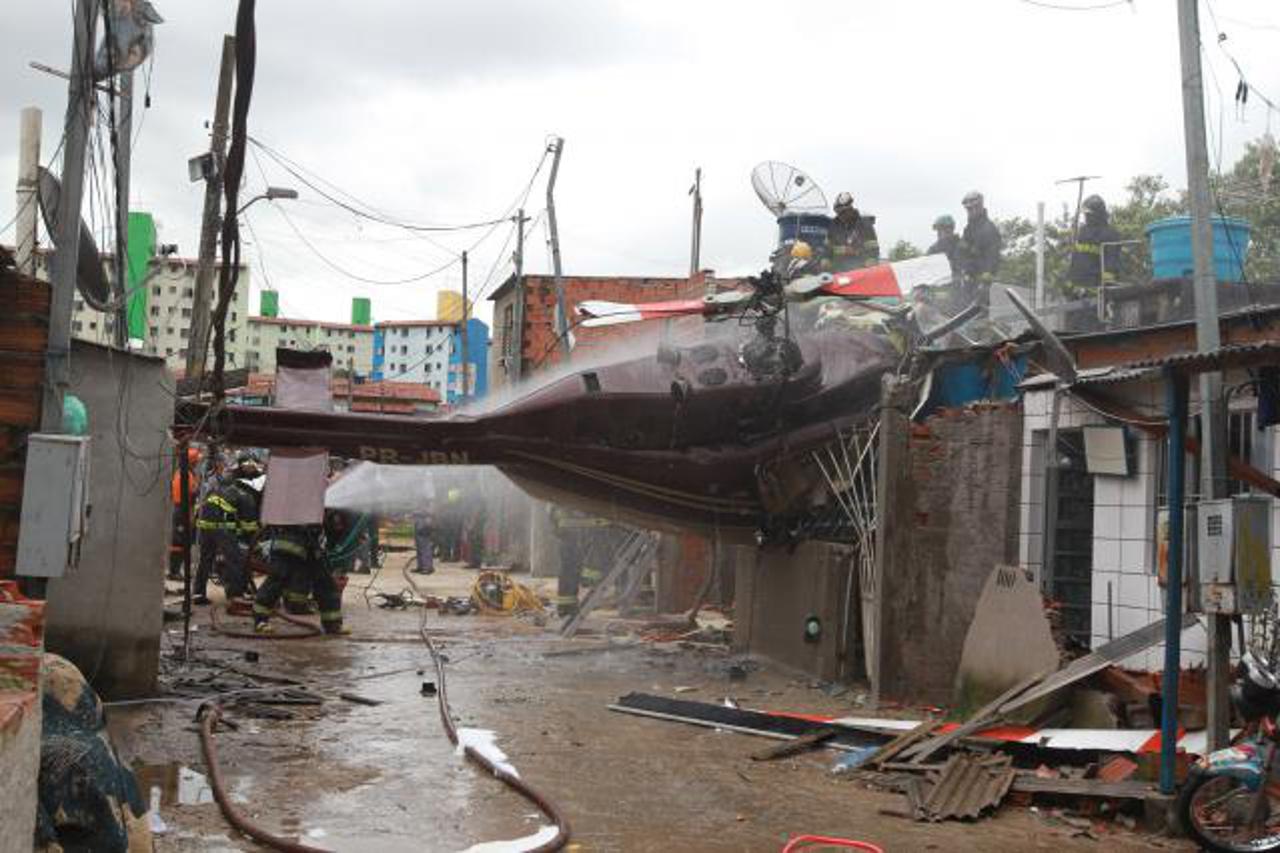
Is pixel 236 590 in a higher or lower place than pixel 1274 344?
lower

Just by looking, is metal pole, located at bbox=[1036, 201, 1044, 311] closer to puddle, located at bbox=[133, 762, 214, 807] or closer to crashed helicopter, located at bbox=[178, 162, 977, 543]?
crashed helicopter, located at bbox=[178, 162, 977, 543]

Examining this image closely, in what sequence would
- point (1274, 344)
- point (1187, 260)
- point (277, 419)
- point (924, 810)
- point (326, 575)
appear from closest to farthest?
point (1274, 344) < point (924, 810) < point (277, 419) < point (1187, 260) < point (326, 575)

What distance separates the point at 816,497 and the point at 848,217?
13.7ft

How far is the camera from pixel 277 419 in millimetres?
10977

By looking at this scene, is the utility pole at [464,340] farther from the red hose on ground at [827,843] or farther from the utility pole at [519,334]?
the red hose on ground at [827,843]

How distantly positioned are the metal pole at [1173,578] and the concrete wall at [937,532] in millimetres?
4149

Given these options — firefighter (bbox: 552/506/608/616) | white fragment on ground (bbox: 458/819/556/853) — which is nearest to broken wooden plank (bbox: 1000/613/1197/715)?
white fragment on ground (bbox: 458/819/556/853)

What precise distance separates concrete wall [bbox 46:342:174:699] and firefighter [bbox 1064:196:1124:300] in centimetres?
1009

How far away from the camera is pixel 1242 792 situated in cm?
637

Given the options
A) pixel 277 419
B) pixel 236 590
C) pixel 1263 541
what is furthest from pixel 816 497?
pixel 236 590

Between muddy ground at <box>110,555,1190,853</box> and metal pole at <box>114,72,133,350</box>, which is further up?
metal pole at <box>114,72,133,350</box>

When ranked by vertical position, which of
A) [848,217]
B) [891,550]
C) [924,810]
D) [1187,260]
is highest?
[848,217]

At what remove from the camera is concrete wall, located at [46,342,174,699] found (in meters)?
9.47

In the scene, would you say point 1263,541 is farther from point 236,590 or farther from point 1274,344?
point 236,590
